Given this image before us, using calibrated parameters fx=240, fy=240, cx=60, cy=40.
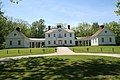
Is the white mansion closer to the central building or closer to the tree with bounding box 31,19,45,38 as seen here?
the central building

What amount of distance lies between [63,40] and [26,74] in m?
59.5

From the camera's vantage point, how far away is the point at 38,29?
341 ft

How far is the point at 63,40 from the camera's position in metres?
75.0

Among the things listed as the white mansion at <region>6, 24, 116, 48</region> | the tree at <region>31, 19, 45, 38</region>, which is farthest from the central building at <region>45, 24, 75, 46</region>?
the tree at <region>31, 19, 45, 38</region>

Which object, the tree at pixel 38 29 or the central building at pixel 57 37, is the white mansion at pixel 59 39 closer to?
the central building at pixel 57 37

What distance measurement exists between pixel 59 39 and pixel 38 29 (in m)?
31.0

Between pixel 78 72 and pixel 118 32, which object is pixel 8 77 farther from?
pixel 118 32

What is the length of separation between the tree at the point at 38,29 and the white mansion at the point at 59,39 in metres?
17.8

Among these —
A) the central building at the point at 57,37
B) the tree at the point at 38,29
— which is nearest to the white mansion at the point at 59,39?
the central building at the point at 57,37

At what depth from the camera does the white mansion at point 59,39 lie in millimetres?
69062

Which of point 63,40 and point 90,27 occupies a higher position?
point 90,27

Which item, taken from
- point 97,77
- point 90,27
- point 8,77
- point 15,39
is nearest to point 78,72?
point 97,77

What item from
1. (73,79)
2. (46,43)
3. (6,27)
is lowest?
(73,79)

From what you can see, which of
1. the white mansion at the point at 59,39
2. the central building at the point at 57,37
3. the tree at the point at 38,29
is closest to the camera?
the white mansion at the point at 59,39
